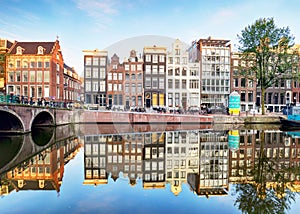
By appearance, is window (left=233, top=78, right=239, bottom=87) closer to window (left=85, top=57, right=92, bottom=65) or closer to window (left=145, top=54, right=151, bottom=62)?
window (left=145, top=54, right=151, bottom=62)

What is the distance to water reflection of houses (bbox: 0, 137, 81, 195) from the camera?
1015 centimetres

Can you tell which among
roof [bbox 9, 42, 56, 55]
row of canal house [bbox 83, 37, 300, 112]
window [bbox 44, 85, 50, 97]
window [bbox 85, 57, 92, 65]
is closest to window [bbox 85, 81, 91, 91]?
row of canal house [bbox 83, 37, 300, 112]

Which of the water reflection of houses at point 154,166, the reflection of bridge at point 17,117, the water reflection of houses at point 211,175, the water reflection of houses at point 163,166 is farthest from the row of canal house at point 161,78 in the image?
the water reflection of houses at point 211,175

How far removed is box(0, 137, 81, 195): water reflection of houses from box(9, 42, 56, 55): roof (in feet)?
128

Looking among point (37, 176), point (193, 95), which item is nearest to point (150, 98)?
point (193, 95)

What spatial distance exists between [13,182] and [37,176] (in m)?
1.18

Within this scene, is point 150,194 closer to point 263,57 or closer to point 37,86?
point 263,57

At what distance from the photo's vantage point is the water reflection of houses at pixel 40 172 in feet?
33.3

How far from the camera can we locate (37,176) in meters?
11.6

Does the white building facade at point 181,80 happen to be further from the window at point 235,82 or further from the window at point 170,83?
the window at point 235,82

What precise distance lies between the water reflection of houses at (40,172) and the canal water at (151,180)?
0.12ft

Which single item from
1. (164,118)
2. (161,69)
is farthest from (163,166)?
(161,69)

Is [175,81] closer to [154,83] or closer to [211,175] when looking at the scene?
[154,83]

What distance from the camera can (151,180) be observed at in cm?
1089
